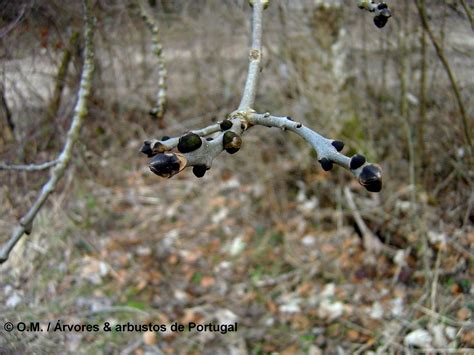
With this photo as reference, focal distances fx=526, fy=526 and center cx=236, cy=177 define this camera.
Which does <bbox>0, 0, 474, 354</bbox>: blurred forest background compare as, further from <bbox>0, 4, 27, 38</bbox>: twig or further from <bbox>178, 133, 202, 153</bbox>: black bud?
<bbox>178, 133, 202, 153</bbox>: black bud

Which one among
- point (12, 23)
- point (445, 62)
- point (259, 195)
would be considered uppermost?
point (12, 23)

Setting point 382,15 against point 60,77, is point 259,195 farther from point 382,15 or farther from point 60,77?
point 382,15

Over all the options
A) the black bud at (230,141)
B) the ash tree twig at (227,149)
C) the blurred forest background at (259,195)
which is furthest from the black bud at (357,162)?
the blurred forest background at (259,195)

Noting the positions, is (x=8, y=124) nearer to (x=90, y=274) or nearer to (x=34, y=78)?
(x=34, y=78)

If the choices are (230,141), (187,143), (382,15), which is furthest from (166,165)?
(382,15)

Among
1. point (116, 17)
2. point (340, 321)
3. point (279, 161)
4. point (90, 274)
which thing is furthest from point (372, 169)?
point (279, 161)

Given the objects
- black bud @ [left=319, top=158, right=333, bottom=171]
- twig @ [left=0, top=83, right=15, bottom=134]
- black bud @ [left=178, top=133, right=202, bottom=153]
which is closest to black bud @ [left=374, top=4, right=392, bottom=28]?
black bud @ [left=319, top=158, right=333, bottom=171]
